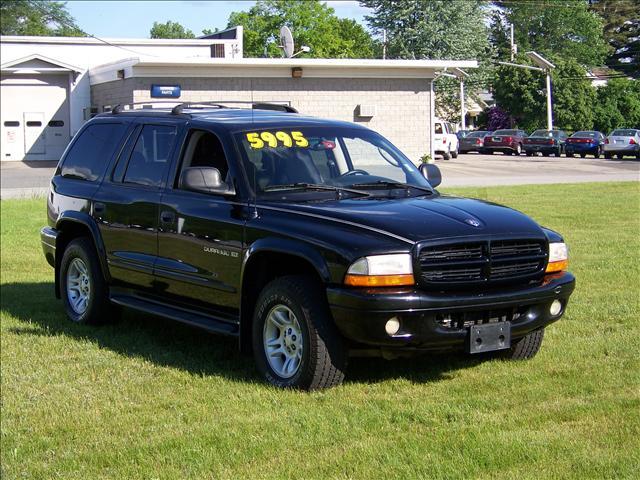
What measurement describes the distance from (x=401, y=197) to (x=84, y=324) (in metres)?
3.34

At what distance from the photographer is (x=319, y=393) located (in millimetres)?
6273

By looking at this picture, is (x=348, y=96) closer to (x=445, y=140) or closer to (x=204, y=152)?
(x=445, y=140)

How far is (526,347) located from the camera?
22.9 feet

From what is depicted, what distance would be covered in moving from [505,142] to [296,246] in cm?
2106

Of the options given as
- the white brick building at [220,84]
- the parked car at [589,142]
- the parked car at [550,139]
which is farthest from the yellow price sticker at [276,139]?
the white brick building at [220,84]

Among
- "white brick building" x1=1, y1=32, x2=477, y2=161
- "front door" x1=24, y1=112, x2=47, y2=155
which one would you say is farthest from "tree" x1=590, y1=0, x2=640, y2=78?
"front door" x1=24, y1=112, x2=47, y2=155

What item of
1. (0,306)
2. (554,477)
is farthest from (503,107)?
(554,477)

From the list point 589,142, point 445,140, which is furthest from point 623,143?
point 445,140

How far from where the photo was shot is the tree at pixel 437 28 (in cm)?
1791

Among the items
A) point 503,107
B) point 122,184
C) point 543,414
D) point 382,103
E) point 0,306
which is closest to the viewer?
point 543,414

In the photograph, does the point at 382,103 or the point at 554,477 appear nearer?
the point at 554,477

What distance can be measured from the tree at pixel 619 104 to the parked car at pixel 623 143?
43 cm

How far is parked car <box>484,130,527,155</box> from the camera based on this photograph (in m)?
21.4

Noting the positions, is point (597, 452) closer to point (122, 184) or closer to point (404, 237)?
point (404, 237)
